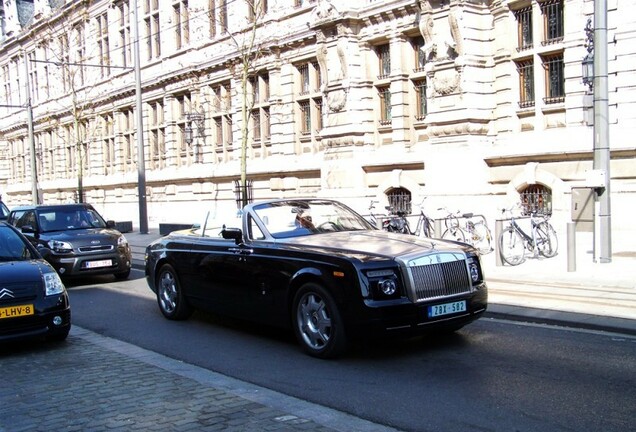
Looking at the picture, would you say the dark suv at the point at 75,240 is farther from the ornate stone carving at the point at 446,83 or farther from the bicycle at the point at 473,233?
the ornate stone carving at the point at 446,83

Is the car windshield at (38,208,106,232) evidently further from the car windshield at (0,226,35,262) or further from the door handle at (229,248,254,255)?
the door handle at (229,248,254,255)

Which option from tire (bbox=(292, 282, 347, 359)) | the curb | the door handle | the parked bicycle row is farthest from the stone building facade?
tire (bbox=(292, 282, 347, 359))

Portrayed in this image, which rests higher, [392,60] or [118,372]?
[392,60]

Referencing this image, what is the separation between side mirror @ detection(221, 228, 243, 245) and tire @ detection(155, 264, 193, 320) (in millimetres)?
1744

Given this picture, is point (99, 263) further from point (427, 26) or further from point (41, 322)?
point (427, 26)

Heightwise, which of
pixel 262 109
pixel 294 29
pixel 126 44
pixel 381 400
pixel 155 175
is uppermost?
pixel 126 44

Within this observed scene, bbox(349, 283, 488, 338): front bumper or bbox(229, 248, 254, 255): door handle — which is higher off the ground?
bbox(229, 248, 254, 255): door handle

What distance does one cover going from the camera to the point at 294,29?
25.7 meters

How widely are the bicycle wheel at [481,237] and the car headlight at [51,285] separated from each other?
33.6ft

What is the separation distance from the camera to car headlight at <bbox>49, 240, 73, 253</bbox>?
1404 cm

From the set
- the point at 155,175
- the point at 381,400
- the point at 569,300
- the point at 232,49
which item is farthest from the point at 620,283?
the point at 155,175

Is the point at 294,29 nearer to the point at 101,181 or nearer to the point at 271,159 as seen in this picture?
the point at 271,159

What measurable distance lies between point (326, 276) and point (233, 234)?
5.67ft

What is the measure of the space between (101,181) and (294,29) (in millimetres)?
21569
